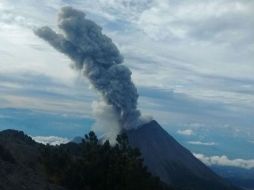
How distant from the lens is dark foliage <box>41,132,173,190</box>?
52156 mm

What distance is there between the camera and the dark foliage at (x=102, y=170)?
2053 inches

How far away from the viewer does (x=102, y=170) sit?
54.2m

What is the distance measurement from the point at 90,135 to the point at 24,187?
2378 cm

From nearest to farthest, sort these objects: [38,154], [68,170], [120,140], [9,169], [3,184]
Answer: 1. [3,184]
2. [9,169]
3. [68,170]
4. [120,140]
5. [38,154]

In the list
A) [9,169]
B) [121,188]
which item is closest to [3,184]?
[9,169]

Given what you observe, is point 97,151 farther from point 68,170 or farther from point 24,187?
point 24,187

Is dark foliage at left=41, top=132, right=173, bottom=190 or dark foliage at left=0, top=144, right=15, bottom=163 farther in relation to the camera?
dark foliage at left=41, top=132, right=173, bottom=190

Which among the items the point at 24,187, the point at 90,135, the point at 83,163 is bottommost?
the point at 24,187

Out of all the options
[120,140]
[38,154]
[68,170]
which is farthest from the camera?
[38,154]

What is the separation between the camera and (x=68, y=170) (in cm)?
5541

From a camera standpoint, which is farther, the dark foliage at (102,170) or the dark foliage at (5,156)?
the dark foliage at (102,170)

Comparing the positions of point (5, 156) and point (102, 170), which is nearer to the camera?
point (5, 156)

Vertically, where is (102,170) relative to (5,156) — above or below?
above

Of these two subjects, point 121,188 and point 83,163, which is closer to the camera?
point 121,188
